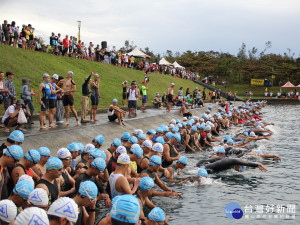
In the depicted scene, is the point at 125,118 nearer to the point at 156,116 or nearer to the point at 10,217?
the point at 156,116

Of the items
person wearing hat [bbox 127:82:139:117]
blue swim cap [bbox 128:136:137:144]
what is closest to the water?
blue swim cap [bbox 128:136:137:144]

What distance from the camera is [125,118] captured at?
58.0 feet

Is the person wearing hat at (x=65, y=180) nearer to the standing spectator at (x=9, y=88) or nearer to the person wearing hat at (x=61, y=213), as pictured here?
the person wearing hat at (x=61, y=213)

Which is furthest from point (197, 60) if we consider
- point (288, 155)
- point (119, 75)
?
point (288, 155)

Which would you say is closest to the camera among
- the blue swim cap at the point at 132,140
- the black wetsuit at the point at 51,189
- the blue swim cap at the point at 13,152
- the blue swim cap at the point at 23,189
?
the blue swim cap at the point at 23,189

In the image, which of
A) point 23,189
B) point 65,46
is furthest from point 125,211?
point 65,46

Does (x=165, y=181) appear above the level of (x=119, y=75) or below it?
below

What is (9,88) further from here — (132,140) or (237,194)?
(237,194)

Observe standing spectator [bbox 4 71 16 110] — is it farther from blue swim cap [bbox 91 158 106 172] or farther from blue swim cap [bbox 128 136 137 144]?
blue swim cap [bbox 91 158 106 172]

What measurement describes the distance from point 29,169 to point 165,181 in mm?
4803

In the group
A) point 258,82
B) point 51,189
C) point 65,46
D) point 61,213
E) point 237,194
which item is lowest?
point 237,194

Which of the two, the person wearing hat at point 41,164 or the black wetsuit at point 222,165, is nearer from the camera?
the person wearing hat at point 41,164

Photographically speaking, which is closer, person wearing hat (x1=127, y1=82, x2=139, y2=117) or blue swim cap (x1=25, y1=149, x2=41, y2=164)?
blue swim cap (x1=25, y1=149, x2=41, y2=164)

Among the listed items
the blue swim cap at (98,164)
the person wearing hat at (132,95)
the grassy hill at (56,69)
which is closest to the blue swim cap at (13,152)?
the blue swim cap at (98,164)
